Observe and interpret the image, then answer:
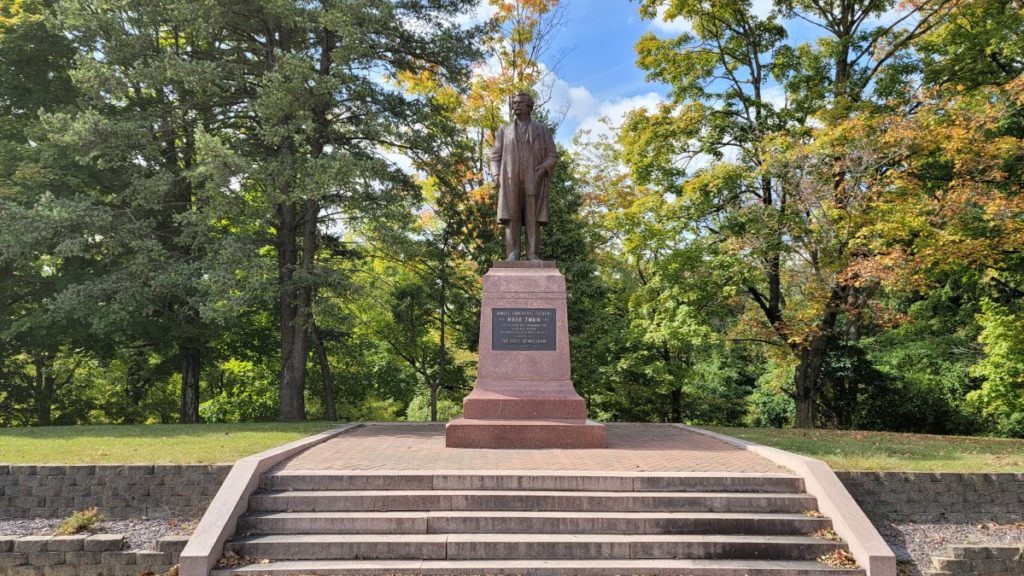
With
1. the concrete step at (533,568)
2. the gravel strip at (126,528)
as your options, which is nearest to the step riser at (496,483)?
the concrete step at (533,568)

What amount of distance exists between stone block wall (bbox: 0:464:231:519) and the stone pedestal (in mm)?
3222

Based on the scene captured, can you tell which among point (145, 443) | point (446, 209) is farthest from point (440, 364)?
point (145, 443)

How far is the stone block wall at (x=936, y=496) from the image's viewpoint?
734 centimetres

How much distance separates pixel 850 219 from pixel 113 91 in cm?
1657

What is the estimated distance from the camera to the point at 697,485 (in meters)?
6.70

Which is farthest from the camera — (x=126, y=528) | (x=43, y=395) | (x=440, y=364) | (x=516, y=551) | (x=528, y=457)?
(x=440, y=364)

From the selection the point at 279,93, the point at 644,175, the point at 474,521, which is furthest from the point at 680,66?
the point at 474,521

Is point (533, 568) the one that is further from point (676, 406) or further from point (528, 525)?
point (676, 406)

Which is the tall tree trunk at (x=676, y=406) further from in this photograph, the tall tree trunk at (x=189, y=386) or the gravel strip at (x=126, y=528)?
the gravel strip at (x=126, y=528)

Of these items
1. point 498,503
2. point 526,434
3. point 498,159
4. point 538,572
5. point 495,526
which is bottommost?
point 538,572

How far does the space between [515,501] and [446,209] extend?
1243cm

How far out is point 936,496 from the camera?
7.45 metres

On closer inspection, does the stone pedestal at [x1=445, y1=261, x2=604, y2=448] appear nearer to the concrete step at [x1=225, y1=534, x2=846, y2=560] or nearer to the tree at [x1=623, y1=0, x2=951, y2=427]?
the concrete step at [x1=225, y1=534, x2=846, y2=560]

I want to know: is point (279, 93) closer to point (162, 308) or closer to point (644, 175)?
point (162, 308)
